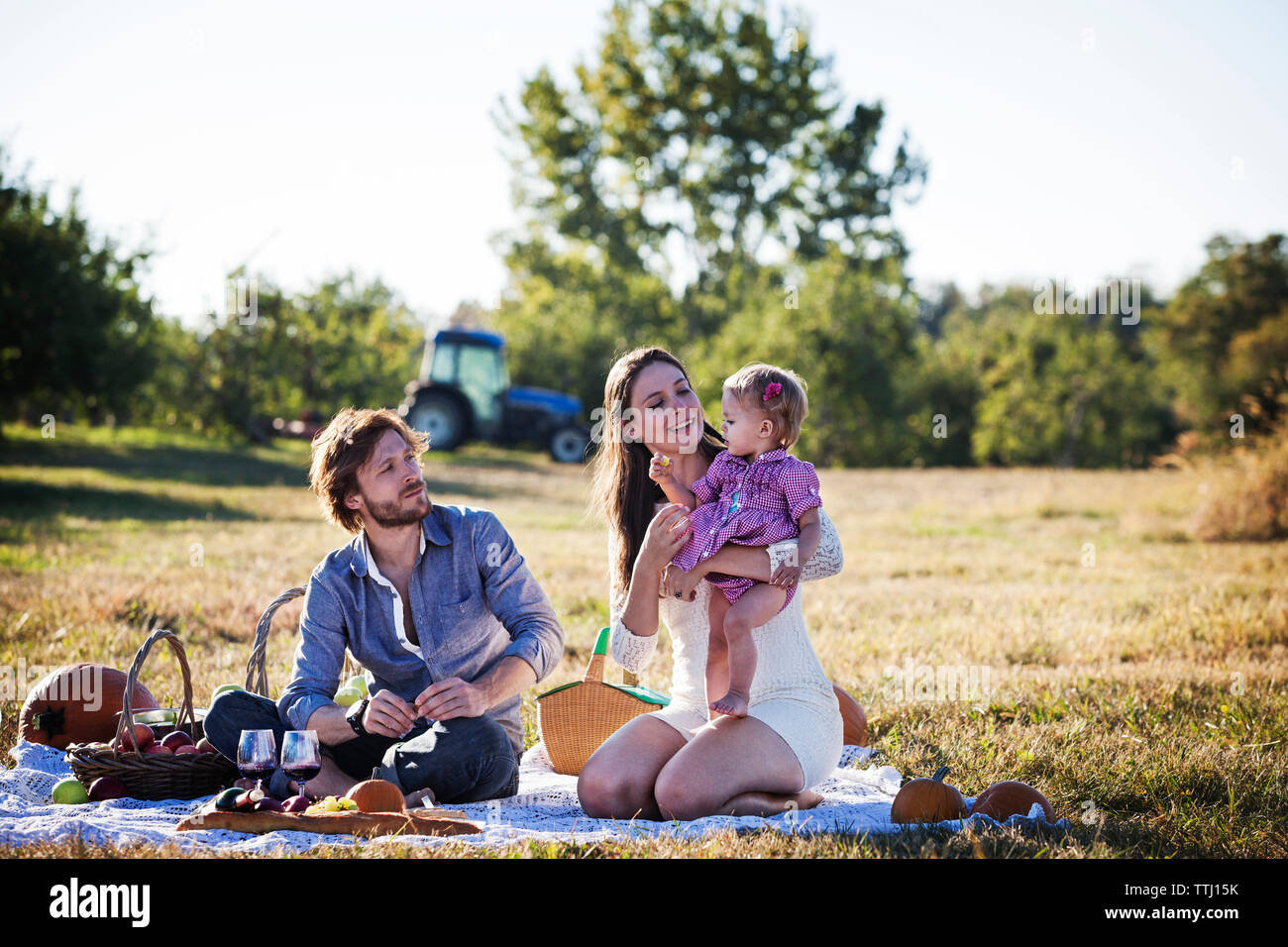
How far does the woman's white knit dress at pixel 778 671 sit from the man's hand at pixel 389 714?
76 cm

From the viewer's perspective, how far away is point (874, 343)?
25469mm

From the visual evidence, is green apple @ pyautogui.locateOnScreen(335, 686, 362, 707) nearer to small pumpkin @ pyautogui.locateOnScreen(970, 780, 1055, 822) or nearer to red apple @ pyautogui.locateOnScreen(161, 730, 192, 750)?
red apple @ pyautogui.locateOnScreen(161, 730, 192, 750)

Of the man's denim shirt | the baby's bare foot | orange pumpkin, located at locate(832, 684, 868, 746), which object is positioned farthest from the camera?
orange pumpkin, located at locate(832, 684, 868, 746)

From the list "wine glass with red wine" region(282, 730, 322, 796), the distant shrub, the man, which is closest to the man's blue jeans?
the man

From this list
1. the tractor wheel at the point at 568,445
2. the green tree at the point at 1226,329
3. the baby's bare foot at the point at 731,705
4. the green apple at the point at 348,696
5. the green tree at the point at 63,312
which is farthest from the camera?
the green tree at the point at 1226,329

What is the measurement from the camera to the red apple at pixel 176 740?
4.02 meters

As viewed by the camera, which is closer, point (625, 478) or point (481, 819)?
point (481, 819)

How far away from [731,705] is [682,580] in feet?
1.39

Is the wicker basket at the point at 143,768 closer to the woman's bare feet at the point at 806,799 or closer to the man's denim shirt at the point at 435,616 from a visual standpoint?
the man's denim shirt at the point at 435,616

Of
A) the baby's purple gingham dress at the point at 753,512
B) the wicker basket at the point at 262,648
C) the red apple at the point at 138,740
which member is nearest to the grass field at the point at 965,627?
the red apple at the point at 138,740

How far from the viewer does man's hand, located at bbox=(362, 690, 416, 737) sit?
3.43 m

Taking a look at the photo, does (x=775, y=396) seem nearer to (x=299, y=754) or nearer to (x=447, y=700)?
(x=447, y=700)

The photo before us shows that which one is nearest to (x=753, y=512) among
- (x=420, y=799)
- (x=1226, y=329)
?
(x=420, y=799)

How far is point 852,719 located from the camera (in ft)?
15.2
